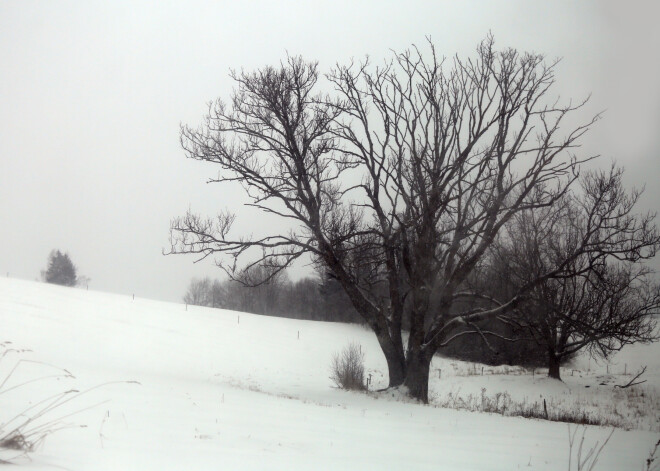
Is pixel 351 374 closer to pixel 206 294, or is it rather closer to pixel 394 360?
pixel 394 360

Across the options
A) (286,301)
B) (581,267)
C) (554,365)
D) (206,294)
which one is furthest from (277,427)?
(206,294)

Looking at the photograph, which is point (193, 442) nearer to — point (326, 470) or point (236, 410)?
point (326, 470)

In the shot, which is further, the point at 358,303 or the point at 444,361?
the point at 444,361

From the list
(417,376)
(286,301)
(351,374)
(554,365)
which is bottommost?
(351,374)

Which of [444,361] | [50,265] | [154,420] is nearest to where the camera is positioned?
[154,420]

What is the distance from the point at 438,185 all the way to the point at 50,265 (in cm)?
4159

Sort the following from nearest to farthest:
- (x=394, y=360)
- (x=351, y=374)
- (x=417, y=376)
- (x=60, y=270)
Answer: (x=417, y=376), (x=394, y=360), (x=351, y=374), (x=60, y=270)

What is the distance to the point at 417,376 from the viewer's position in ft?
46.9

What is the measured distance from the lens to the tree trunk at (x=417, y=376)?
46.4 feet

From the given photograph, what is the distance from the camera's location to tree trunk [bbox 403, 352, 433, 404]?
14141mm

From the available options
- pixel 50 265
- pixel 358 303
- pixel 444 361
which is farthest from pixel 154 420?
pixel 50 265

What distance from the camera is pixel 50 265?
154ft

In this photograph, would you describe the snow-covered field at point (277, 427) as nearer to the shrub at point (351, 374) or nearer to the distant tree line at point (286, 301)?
the shrub at point (351, 374)

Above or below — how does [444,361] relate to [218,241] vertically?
below
